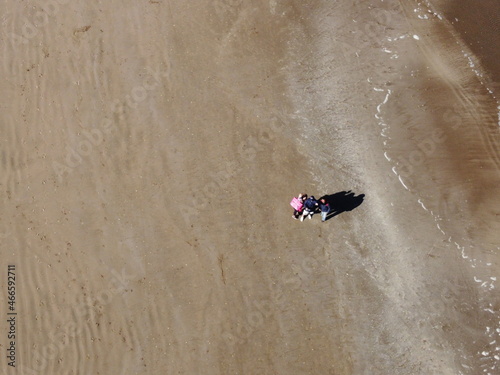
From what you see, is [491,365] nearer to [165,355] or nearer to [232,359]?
[232,359]

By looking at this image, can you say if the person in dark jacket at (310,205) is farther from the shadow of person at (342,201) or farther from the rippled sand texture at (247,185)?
the shadow of person at (342,201)

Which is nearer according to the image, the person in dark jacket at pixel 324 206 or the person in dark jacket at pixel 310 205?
the person in dark jacket at pixel 324 206

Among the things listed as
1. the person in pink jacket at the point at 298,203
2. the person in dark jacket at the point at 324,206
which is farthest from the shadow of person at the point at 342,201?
the person in pink jacket at the point at 298,203

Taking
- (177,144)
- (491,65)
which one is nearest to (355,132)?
(491,65)

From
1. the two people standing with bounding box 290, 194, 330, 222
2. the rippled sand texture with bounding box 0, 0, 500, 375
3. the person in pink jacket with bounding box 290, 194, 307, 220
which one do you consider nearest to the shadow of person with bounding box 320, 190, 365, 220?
the rippled sand texture with bounding box 0, 0, 500, 375

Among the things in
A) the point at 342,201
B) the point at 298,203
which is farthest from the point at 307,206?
the point at 342,201

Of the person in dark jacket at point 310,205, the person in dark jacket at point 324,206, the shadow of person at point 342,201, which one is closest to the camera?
the person in dark jacket at point 324,206

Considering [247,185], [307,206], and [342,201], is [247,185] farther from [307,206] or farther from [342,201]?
[342,201]
